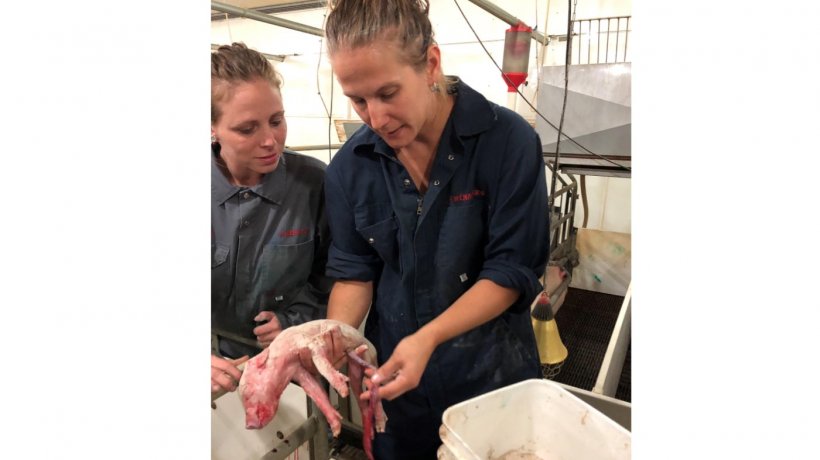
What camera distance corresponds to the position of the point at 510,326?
46.4 inches

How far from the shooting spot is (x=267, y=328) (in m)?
1.27

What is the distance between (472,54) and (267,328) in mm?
3433

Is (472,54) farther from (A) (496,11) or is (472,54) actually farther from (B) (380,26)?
(B) (380,26)

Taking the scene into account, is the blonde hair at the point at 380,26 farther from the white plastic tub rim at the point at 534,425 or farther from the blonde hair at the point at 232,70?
the white plastic tub rim at the point at 534,425

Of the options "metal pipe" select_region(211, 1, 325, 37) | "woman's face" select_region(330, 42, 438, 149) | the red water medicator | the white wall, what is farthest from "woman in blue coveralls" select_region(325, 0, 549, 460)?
the white wall

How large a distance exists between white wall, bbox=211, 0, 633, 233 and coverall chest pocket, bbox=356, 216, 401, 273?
2011 millimetres

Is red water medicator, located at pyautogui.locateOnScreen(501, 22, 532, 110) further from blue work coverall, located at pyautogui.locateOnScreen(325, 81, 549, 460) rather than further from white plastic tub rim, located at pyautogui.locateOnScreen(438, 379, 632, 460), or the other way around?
white plastic tub rim, located at pyautogui.locateOnScreen(438, 379, 632, 460)

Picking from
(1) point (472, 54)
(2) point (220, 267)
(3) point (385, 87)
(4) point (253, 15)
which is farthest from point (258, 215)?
(1) point (472, 54)

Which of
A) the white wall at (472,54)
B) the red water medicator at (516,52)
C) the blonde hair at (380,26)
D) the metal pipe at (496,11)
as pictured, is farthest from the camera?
the white wall at (472,54)

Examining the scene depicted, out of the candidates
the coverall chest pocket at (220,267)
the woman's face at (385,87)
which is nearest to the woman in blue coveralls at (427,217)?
the woman's face at (385,87)

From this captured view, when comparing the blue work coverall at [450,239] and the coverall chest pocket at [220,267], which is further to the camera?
the coverall chest pocket at [220,267]

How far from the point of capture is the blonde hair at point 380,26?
0.87 m
